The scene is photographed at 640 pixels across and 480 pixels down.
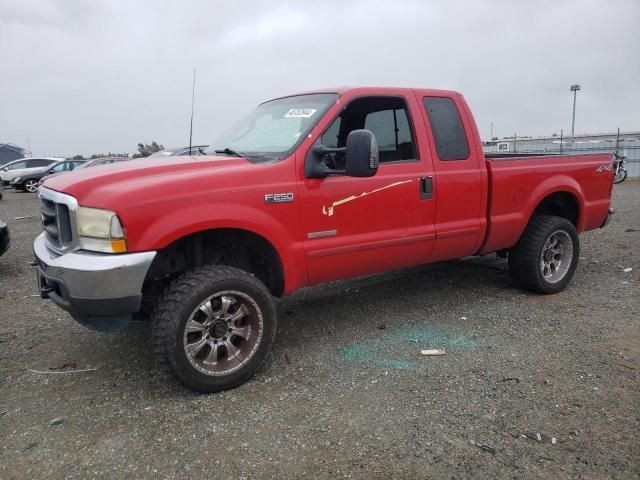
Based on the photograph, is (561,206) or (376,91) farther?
(561,206)

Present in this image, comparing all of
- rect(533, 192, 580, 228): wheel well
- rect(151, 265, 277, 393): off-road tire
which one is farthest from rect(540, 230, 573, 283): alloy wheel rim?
rect(151, 265, 277, 393): off-road tire

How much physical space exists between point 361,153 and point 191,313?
1.47 meters

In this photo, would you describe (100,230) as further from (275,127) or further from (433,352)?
(433,352)

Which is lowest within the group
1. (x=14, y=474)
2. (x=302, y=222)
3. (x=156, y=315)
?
(x=14, y=474)

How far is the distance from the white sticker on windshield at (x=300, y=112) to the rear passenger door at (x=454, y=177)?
1036 mm

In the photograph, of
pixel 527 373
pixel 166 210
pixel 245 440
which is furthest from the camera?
pixel 527 373

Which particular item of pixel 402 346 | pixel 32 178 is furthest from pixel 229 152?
pixel 32 178

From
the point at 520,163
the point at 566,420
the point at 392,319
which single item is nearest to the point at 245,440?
the point at 566,420

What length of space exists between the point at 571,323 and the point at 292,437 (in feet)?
9.10

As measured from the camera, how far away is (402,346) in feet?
12.6

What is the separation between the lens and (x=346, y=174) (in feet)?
11.1

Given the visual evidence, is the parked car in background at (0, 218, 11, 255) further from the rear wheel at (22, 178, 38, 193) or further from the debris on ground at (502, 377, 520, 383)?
the rear wheel at (22, 178, 38, 193)

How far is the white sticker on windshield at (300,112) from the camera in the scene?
371 centimetres

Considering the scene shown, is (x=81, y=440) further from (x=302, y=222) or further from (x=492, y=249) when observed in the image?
(x=492, y=249)
